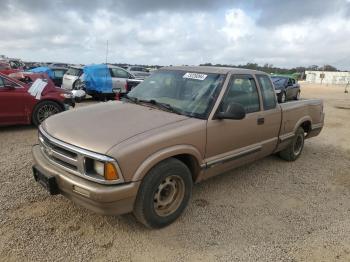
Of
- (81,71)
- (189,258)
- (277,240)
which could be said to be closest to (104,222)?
(189,258)

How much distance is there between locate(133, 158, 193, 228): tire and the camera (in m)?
3.34

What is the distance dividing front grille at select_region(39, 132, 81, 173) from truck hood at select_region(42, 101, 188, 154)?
10 centimetres

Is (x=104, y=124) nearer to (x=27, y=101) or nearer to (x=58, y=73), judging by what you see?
(x=27, y=101)

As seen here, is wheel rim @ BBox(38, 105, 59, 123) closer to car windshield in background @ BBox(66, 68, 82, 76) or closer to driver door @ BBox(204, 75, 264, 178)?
driver door @ BBox(204, 75, 264, 178)

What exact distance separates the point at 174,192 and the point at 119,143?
1.00 m

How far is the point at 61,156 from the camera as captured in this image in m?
3.36

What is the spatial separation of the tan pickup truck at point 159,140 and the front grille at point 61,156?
0.01 m

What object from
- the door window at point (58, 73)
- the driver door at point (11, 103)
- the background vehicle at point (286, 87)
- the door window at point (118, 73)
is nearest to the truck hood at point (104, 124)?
the driver door at point (11, 103)

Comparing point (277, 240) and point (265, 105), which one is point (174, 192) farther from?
point (265, 105)

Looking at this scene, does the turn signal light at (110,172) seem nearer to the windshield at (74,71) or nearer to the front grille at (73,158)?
the front grille at (73,158)

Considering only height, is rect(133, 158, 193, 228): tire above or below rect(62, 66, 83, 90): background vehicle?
below

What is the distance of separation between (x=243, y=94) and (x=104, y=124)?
2095mm

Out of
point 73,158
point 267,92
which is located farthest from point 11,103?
point 267,92

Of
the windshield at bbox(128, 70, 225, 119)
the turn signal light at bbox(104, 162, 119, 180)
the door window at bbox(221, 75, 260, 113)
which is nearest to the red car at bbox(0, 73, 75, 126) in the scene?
the windshield at bbox(128, 70, 225, 119)
